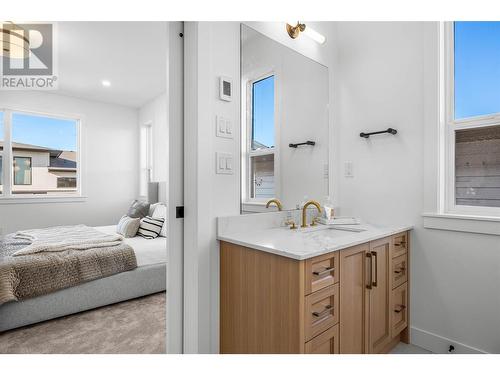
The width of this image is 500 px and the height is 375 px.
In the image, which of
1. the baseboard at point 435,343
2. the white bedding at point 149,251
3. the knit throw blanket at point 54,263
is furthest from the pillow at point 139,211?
the baseboard at point 435,343

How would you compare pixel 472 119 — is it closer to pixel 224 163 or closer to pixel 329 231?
pixel 329 231

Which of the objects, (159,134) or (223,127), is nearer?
(223,127)

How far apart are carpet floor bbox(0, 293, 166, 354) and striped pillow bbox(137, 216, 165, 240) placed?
1.03 m

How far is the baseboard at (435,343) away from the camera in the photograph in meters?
1.72

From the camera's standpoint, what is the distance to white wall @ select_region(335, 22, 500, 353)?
1.70 meters

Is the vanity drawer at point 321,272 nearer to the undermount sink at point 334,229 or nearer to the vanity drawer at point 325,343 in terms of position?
the vanity drawer at point 325,343

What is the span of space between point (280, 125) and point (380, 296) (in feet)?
4.15

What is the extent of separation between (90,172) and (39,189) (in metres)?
0.75

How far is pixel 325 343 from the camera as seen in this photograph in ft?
4.18

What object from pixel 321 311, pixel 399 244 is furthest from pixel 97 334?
pixel 399 244

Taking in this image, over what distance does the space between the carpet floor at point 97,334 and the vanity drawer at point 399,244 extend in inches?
65.5
